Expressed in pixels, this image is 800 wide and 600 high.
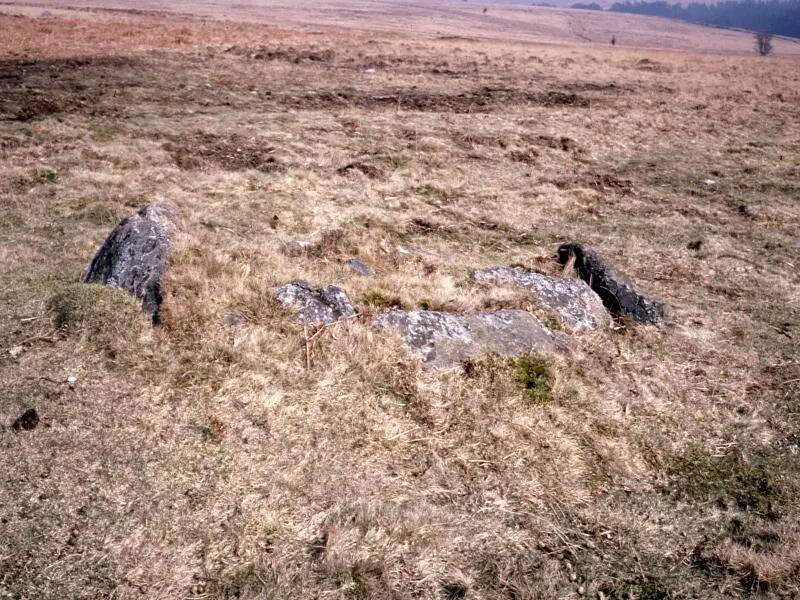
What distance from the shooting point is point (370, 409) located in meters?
5.94

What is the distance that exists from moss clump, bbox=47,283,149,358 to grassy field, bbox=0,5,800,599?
35mm

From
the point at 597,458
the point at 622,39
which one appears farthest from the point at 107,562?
the point at 622,39

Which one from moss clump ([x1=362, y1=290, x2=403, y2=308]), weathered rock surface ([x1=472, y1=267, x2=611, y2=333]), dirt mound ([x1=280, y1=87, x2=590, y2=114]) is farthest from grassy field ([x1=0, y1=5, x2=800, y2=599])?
dirt mound ([x1=280, y1=87, x2=590, y2=114])

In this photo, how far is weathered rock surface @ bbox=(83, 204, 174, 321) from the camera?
6770mm

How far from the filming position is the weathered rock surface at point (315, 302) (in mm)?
6929

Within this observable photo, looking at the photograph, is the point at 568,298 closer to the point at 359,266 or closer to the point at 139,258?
the point at 359,266

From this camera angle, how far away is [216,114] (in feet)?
65.6

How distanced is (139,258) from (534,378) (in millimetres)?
5068

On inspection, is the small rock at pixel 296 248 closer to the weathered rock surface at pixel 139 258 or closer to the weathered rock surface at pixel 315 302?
the weathered rock surface at pixel 139 258

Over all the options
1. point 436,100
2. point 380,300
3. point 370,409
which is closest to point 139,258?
point 380,300

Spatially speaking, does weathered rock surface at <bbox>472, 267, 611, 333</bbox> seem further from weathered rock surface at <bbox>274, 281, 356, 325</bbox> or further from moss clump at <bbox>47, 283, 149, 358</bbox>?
moss clump at <bbox>47, 283, 149, 358</bbox>

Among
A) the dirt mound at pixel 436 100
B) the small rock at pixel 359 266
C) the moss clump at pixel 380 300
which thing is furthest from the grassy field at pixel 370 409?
the dirt mound at pixel 436 100

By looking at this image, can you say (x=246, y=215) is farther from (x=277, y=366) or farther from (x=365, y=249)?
(x=277, y=366)

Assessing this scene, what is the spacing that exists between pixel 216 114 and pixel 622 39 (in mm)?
172711
